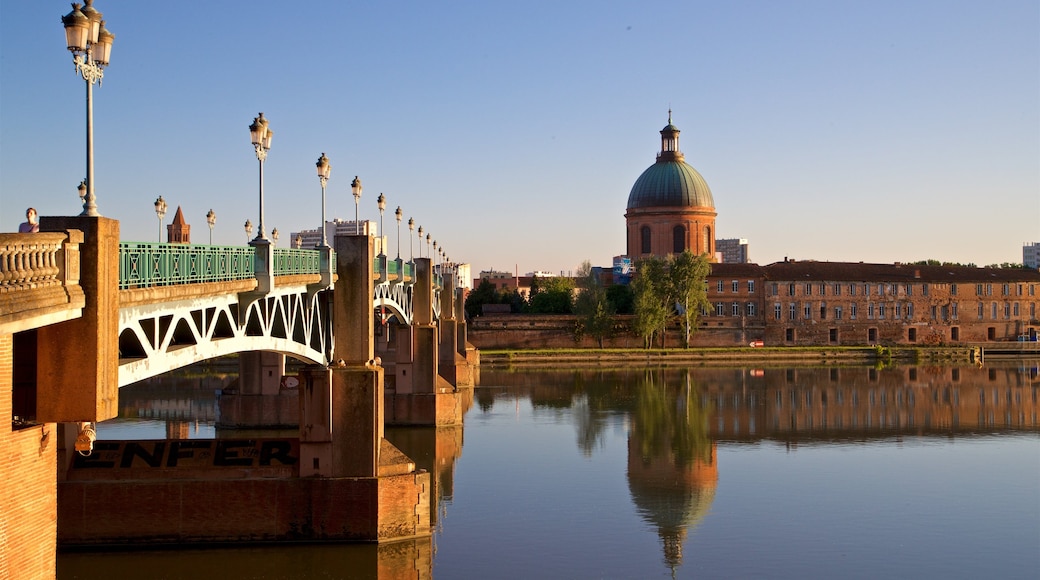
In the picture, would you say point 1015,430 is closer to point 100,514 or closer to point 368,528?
point 368,528

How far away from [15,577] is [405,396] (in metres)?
33.4

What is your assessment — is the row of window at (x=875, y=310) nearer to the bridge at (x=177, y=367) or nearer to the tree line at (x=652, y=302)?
the tree line at (x=652, y=302)

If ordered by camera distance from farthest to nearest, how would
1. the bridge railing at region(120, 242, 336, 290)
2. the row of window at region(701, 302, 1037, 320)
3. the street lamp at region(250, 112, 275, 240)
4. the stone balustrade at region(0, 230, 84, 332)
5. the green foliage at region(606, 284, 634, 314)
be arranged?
the green foliage at region(606, 284, 634, 314) < the row of window at region(701, 302, 1037, 320) < the street lamp at region(250, 112, 275, 240) < the bridge railing at region(120, 242, 336, 290) < the stone balustrade at region(0, 230, 84, 332)

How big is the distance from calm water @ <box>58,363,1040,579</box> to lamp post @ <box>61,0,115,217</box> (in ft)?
33.6

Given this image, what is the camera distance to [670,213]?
10288cm

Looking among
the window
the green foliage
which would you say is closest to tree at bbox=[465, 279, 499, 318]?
the green foliage

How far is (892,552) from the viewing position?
24.8m

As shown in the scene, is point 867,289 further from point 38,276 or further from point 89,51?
point 38,276

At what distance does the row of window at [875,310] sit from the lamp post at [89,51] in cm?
8027

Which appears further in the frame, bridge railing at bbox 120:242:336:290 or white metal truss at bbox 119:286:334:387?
white metal truss at bbox 119:286:334:387

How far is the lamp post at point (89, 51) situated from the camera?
13.6m

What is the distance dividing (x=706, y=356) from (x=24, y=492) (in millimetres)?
74572

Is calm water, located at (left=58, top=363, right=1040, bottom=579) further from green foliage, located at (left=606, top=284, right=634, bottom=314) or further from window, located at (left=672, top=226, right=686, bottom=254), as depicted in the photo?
window, located at (left=672, top=226, right=686, bottom=254)

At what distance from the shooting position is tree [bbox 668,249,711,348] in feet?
290
